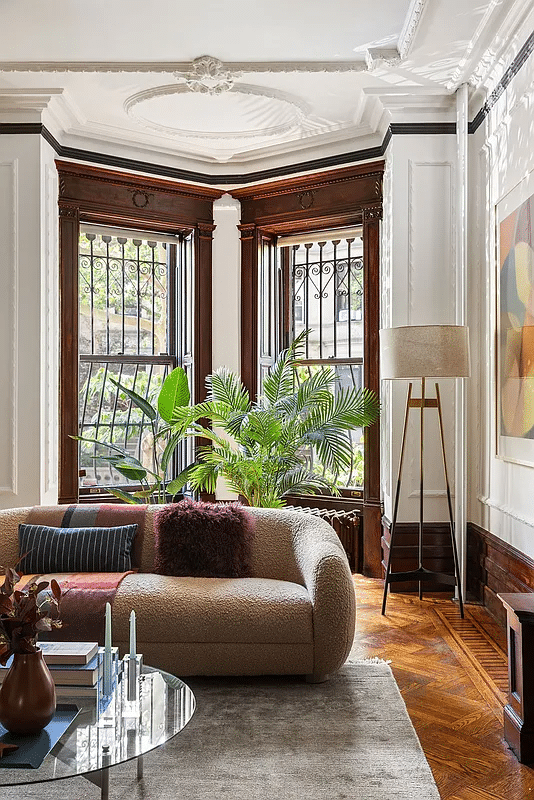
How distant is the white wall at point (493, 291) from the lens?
152 inches

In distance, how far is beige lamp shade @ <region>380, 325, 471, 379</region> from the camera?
14.2 ft

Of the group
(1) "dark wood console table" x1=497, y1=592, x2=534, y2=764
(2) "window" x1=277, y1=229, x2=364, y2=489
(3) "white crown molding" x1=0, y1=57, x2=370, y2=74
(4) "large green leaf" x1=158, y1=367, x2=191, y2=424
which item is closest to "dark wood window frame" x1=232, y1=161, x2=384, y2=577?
(2) "window" x1=277, y1=229, x2=364, y2=489

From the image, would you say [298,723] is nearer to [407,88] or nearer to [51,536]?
[51,536]

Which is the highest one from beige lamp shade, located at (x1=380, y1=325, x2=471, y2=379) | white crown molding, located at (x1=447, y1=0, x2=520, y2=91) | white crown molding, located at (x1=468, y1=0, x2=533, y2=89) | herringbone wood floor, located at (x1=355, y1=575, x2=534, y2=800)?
white crown molding, located at (x1=447, y1=0, x2=520, y2=91)

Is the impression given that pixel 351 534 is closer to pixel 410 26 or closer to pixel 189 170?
pixel 189 170

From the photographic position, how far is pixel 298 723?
295cm

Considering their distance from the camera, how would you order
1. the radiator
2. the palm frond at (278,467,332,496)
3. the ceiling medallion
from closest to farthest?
1. the ceiling medallion
2. the palm frond at (278,467,332,496)
3. the radiator

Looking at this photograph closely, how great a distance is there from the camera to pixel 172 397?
5.60 meters

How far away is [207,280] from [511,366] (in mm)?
2895

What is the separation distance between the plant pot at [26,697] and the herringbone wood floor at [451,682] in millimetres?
1230

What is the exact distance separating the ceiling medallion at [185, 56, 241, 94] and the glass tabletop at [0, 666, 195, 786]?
3.45 m

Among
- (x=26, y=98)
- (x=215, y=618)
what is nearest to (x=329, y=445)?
(x=215, y=618)

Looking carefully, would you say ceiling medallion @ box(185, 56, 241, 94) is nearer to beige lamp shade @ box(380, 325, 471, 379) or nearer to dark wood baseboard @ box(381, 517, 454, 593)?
beige lamp shade @ box(380, 325, 471, 379)

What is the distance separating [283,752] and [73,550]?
60.5 inches
